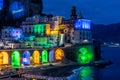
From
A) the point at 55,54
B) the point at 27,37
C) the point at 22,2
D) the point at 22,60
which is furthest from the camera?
the point at 22,2

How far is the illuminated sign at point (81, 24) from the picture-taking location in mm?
96188

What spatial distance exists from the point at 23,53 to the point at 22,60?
1455 millimetres

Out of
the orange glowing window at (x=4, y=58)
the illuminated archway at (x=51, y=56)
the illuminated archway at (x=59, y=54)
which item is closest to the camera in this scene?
the orange glowing window at (x=4, y=58)

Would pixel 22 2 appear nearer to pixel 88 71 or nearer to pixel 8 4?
pixel 8 4

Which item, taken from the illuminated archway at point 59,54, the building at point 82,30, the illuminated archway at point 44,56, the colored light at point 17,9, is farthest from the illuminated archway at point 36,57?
the colored light at point 17,9

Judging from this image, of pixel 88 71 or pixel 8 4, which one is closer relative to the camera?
pixel 88 71

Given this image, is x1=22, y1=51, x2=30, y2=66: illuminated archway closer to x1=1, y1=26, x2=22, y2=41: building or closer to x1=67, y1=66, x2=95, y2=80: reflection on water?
x1=67, y1=66, x2=95, y2=80: reflection on water

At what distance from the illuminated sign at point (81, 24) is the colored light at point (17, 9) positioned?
70.9 feet

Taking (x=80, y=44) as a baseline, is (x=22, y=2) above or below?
above

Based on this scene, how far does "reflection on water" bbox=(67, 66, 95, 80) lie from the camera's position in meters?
69.8

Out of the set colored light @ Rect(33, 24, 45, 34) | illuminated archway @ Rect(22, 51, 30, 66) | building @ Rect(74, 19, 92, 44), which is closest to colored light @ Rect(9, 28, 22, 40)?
colored light @ Rect(33, 24, 45, 34)

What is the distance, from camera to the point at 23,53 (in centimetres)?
7800

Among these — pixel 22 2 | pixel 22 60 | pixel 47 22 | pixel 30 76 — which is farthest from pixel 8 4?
pixel 30 76

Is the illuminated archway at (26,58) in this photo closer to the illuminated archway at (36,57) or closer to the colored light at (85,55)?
the illuminated archway at (36,57)
